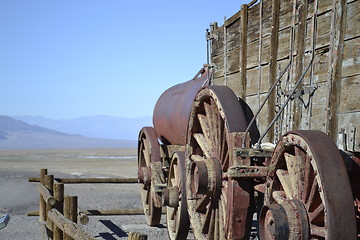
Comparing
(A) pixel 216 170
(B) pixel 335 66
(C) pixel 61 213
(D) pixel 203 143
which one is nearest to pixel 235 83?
(D) pixel 203 143

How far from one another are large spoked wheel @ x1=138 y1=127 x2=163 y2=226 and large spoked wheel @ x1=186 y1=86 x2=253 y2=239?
5.46 feet

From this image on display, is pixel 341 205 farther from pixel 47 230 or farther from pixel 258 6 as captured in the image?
pixel 47 230

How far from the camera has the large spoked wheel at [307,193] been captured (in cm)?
253

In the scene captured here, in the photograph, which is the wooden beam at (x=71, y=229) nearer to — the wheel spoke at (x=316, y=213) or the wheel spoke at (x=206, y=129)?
the wheel spoke at (x=316, y=213)

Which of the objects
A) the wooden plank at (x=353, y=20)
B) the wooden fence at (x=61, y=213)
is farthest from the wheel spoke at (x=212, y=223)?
the wooden plank at (x=353, y=20)

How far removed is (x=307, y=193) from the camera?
2.86 m

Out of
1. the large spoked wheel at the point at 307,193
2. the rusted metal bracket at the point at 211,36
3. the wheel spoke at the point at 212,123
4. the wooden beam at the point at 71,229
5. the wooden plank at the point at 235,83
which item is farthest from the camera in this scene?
the rusted metal bracket at the point at 211,36

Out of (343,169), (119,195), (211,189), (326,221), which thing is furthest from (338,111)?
(119,195)

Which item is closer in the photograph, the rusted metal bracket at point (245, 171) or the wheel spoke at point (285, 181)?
the wheel spoke at point (285, 181)

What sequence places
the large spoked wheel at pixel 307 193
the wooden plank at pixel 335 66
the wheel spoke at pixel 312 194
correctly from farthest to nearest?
1. the wooden plank at pixel 335 66
2. the wheel spoke at pixel 312 194
3. the large spoked wheel at pixel 307 193

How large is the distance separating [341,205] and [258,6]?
2.34 metres

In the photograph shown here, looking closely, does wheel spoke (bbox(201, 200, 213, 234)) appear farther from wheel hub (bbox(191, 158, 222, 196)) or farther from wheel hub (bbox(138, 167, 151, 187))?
wheel hub (bbox(138, 167, 151, 187))

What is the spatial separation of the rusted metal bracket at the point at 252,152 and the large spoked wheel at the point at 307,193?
35cm

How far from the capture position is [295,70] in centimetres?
367
